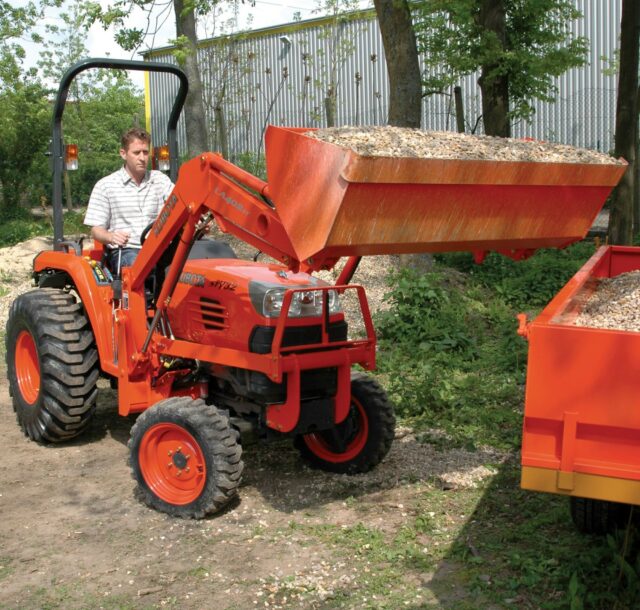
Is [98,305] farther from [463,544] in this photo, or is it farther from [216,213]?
[463,544]

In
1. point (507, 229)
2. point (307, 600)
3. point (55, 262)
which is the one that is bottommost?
point (307, 600)

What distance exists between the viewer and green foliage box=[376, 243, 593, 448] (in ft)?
21.0

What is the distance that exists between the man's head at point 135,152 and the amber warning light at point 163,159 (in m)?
0.56

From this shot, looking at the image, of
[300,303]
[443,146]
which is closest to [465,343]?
[300,303]

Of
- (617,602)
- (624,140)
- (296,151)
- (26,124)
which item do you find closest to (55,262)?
(296,151)

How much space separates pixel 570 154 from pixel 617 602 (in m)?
2.19

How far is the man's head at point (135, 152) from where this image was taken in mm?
6023

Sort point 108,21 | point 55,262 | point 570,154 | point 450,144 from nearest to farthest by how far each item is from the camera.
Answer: point 450,144
point 570,154
point 55,262
point 108,21

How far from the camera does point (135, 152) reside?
6.03 metres

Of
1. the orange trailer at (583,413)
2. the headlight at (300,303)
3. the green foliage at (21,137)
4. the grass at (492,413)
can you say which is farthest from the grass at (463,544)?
the green foliage at (21,137)

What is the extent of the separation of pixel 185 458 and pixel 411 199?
197 centimetres

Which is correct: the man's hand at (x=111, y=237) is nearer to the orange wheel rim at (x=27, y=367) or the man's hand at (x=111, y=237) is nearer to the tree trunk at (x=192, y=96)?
the orange wheel rim at (x=27, y=367)

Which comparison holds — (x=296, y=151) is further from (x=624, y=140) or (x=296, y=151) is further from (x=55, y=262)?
(x=624, y=140)

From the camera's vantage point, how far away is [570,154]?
468cm
